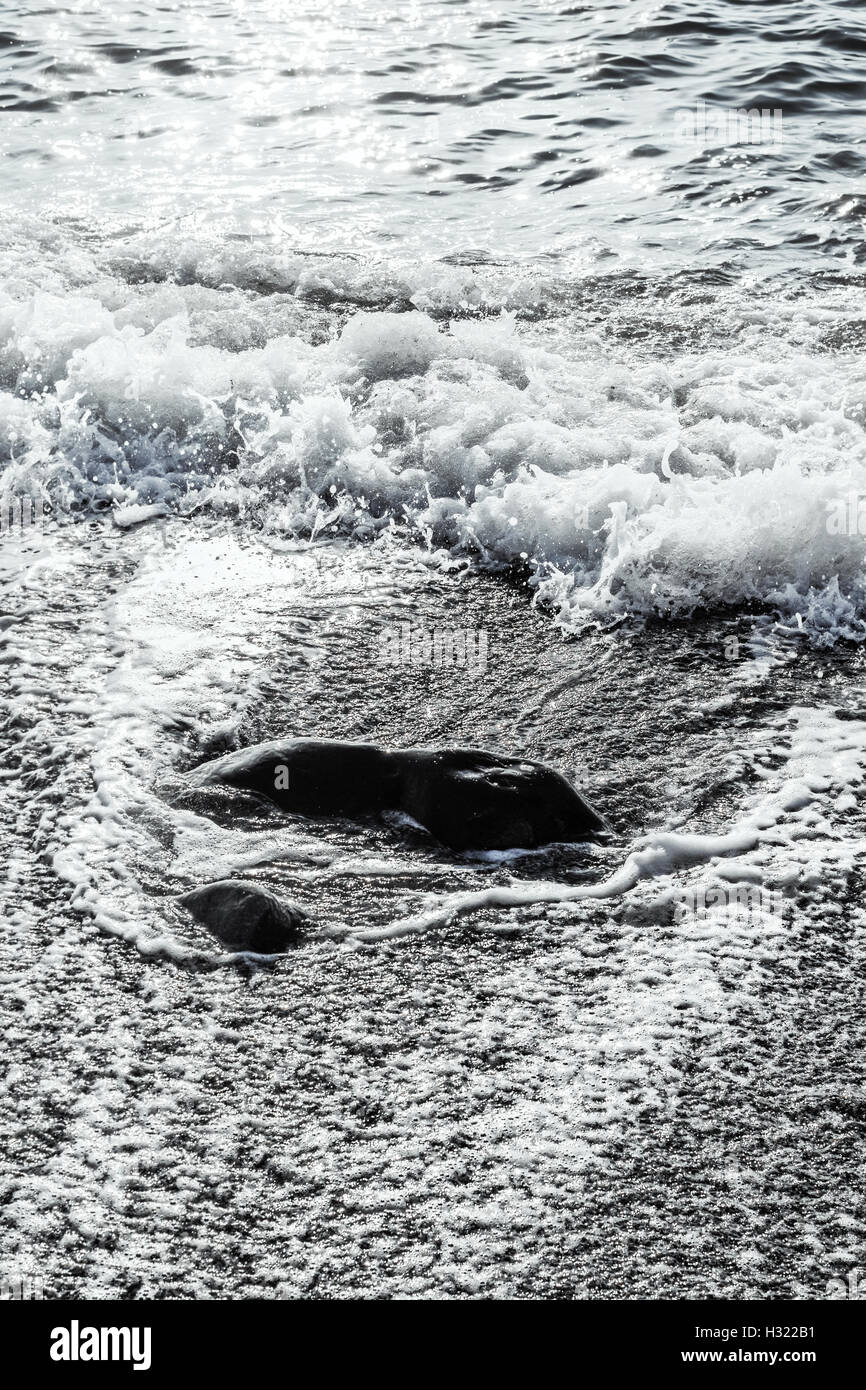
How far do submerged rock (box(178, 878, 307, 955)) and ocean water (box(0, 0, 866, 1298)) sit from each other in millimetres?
61

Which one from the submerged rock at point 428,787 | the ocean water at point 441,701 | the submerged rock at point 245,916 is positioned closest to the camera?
the ocean water at point 441,701

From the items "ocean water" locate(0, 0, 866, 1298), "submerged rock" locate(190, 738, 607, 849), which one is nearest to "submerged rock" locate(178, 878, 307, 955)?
"ocean water" locate(0, 0, 866, 1298)

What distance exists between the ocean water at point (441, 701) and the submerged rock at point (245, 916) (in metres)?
0.06

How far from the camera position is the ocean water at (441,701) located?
285 centimetres

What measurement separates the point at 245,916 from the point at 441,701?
55.1 inches

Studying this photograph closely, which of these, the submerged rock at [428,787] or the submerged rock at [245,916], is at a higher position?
the submerged rock at [428,787]

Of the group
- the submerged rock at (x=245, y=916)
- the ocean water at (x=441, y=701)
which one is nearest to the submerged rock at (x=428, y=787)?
the ocean water at (x=441, y=701)

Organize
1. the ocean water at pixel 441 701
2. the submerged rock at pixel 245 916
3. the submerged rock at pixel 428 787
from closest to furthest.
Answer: the ocean water at pixel 441 701 < the submerged rock at pixel 245 916 < the submerged rock at pixel 428 787

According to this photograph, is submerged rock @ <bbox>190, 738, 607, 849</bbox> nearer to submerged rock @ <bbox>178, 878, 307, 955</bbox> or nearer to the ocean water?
the ocean water

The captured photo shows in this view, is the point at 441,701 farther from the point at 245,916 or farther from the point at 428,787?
the point at 245,916

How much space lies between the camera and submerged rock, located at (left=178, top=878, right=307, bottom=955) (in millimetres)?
3508

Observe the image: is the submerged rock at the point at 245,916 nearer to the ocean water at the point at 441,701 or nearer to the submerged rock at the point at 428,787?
the ocean water at the point at 441,701

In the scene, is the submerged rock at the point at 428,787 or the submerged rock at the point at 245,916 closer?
the submerged rock at the point at 245,916

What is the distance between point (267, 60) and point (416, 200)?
4536 mm
